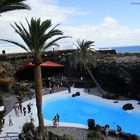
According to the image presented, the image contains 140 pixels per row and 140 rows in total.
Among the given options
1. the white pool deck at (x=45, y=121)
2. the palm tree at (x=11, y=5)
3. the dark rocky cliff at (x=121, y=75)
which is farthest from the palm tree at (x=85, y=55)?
the palm tree at (x=11, y=5)

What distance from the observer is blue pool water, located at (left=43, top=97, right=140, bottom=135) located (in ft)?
108

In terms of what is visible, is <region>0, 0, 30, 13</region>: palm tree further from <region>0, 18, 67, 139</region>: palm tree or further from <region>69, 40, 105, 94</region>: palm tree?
<region>69, 40, 105, 94</region>: palm tree

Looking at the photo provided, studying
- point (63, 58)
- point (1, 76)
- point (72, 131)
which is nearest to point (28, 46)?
point (72, 131)

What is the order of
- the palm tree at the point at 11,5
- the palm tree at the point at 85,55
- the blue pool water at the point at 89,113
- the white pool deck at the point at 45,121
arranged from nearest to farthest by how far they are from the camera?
the palm tree at the point at 11,5 → the white pool deck at the point at 45,121 → the blue pool water at the point at 89,113 → the palm tree at the point at 85,55

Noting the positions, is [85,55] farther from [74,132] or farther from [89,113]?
[74,132]

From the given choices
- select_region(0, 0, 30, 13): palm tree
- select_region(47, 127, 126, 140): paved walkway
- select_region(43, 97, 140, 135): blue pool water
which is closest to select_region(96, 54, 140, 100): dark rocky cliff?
select_region(43, 97, 140, 135): blue pool water

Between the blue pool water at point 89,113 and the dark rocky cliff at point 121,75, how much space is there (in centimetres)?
430

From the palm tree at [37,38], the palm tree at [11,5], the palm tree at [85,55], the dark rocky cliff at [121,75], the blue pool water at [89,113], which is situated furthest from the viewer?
the palm tree at [85,55]

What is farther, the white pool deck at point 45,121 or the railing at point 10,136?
the white pool deck at point 45,121

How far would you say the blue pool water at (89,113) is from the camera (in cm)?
3297

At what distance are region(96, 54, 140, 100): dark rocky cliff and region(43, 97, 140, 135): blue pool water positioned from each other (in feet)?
14.1

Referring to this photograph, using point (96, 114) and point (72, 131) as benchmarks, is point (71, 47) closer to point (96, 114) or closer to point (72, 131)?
point (96, 114)

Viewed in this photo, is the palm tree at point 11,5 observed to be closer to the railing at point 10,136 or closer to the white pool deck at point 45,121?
the railing at point 10,136

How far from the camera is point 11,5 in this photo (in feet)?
58.5
